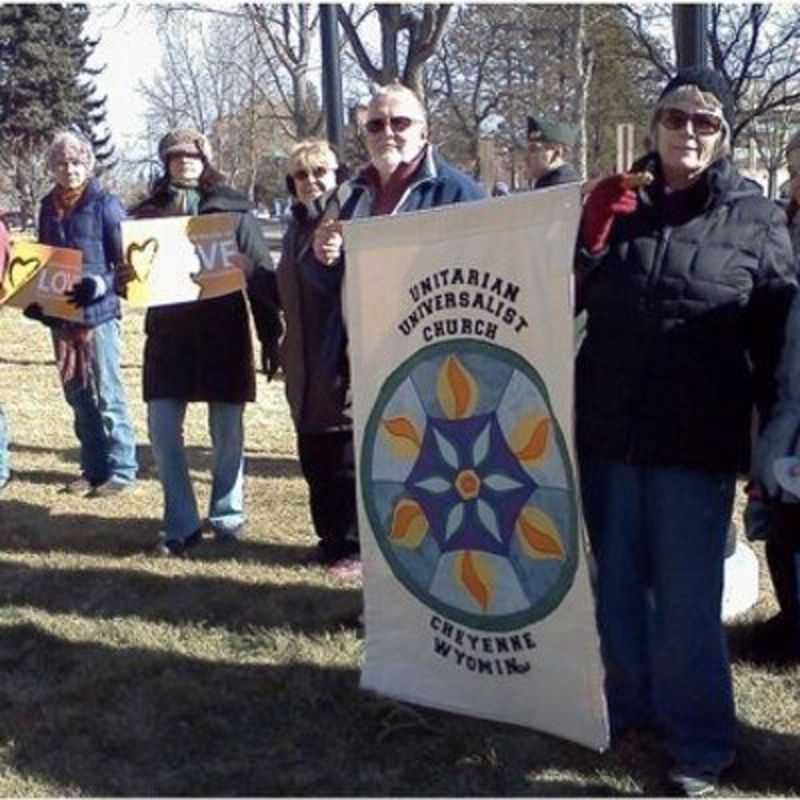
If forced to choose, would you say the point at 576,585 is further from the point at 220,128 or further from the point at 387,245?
the point at 220,128

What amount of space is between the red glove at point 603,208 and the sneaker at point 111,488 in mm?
4489

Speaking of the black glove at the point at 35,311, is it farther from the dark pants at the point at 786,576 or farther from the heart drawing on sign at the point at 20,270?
the dark pants at the point at 786,576

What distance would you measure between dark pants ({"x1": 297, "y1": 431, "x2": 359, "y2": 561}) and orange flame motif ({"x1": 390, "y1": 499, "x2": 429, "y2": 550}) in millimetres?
1409

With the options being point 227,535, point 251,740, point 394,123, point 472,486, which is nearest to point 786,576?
point 472,486

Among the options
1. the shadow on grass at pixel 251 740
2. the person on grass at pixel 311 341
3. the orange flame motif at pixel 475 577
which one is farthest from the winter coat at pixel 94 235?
the orange flame motif at pixel 475 577

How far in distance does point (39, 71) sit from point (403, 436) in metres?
47.0

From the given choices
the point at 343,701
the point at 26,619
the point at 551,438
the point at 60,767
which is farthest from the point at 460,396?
the point at 26,619

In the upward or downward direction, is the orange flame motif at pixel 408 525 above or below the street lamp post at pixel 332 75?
below

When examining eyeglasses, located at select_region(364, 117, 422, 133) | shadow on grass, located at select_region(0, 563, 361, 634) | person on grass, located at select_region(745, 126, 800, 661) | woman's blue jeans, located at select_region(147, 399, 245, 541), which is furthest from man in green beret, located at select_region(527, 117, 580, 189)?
shadow on grass, located at select_region(0, 563, 361, 634)

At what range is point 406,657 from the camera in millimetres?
3885

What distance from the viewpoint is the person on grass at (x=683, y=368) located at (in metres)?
3.24

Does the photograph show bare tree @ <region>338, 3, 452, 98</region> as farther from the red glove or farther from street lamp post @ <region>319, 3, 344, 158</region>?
the red glove

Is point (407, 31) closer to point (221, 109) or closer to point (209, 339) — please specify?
point (209, 339)

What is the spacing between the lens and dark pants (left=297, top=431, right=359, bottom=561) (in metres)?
5.32
